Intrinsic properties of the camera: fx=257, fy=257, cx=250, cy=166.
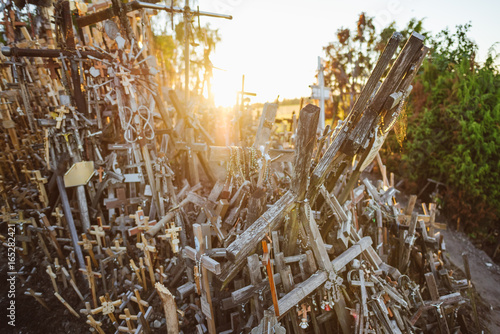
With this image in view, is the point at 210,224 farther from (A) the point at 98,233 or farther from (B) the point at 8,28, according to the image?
(B) the point at 8,28

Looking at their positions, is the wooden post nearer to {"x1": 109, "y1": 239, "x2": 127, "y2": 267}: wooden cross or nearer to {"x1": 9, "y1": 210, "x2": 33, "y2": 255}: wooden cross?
{"x1": 109, "y1": 239, "x2": 127, "y2": 267}: wooden cross

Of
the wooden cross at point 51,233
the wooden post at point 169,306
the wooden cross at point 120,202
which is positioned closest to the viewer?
the wooden post at point 169,306

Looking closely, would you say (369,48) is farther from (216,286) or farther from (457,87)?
(216,286)

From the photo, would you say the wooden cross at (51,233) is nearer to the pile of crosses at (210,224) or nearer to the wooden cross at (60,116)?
the pile of crosses at (210,224)

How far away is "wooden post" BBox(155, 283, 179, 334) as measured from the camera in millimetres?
3535

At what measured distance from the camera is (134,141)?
632 centimetres

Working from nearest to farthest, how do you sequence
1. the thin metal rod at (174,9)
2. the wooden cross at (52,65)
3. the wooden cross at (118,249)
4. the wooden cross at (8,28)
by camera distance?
the wooden cross at (118,249) → the wooden cross at (52,65) → the thin metal rod at (174,9) → the wooden cross at (8,28)

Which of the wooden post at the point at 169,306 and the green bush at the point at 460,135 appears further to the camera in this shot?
the green bush at the point at 460,135

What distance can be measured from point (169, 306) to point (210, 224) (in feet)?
5.90

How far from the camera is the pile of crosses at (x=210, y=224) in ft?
12.8

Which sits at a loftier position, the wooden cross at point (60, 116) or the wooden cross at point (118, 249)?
the wooden cross at point (60, 116)

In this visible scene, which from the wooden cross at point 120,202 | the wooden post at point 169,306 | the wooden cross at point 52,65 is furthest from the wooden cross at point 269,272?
the wooden cross at point 52,65

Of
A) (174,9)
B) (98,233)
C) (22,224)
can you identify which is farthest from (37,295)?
(174,9)

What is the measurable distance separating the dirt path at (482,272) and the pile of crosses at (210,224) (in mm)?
1684
